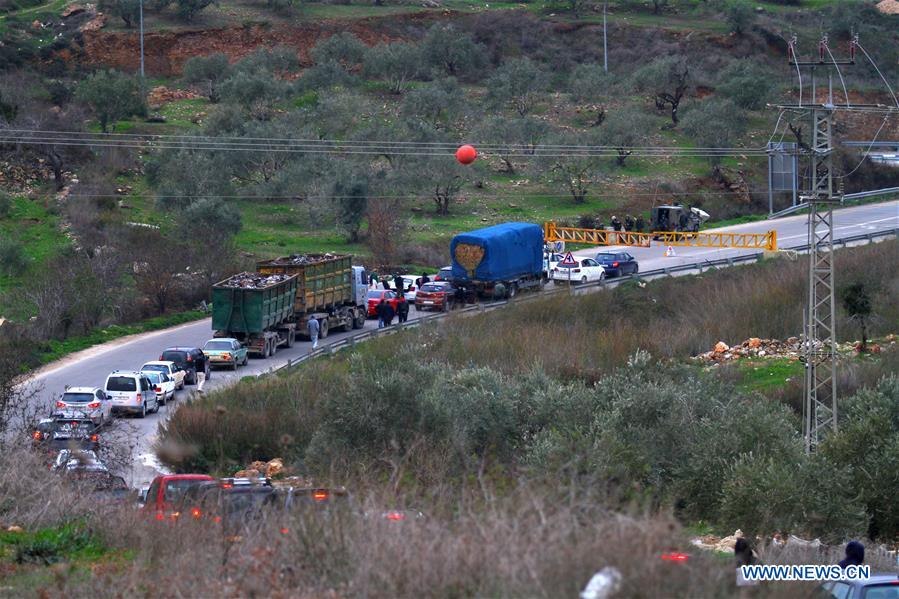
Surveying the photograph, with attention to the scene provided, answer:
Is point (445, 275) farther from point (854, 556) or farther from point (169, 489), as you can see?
point (854, 556)

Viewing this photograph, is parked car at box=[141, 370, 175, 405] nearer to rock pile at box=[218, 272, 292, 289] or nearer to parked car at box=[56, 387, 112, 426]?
parked car at box=[56, 387, 112, 426]

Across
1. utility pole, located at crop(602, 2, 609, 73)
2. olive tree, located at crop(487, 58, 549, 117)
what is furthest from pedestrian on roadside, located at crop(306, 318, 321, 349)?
utility pole, located at crop(602, 2, 609, 73)

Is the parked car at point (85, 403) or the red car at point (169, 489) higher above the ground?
the red car at point (169, 489)

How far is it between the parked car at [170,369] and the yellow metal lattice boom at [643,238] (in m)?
24.4

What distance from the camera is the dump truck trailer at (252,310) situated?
37375 mm

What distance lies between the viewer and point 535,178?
227 ft

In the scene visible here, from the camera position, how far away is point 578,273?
169 feet

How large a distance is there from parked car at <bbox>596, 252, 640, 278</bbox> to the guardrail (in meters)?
0.81

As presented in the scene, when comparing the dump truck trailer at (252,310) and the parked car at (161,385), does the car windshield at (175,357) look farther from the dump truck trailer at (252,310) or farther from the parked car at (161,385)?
the dump truck trailer at (252,310)

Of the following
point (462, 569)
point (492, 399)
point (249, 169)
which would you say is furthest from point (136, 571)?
point (249, 169)

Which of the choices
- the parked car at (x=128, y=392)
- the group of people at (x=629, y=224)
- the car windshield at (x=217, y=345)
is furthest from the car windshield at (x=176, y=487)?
the group of people at (x=629, y=224)

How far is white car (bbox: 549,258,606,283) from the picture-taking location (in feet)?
169

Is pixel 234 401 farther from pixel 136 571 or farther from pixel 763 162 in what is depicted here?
pixel 763 162

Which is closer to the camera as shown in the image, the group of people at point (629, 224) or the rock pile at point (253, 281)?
the rock pile at point (253, 281)
